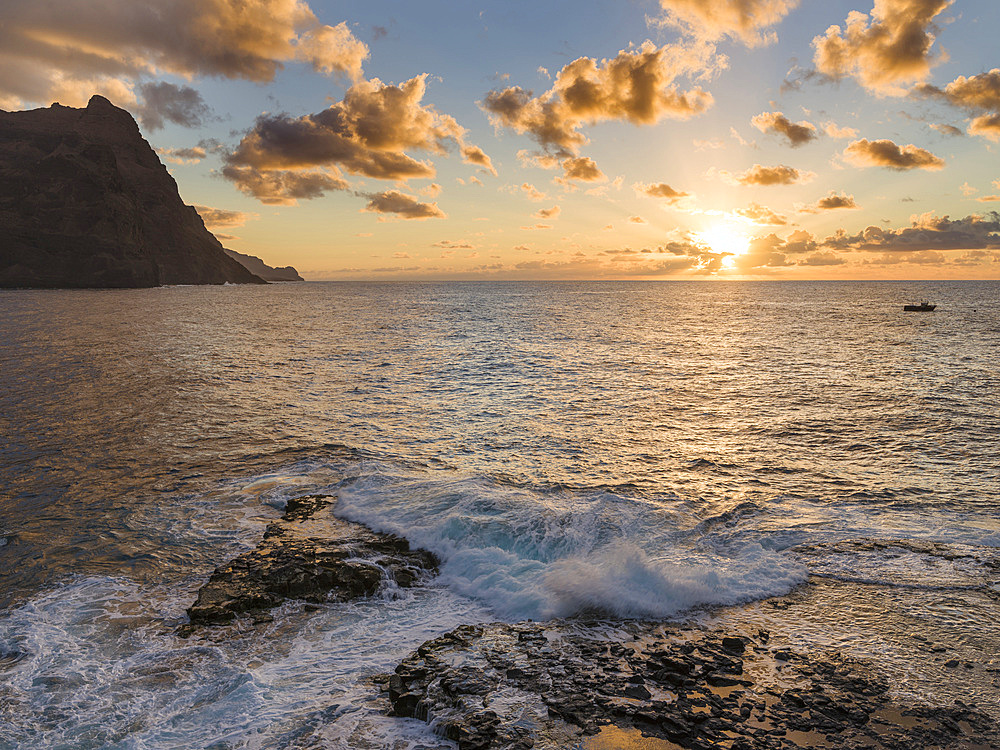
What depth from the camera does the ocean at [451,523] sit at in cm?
749

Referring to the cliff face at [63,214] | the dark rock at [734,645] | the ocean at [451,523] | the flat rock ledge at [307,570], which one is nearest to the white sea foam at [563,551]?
the ocean at [451,523]

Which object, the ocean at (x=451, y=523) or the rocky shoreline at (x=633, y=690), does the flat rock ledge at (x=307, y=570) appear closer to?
the rocky shoreline at (x=633, y=690)

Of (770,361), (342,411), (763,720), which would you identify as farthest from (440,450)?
(770,361)

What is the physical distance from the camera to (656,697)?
711cm

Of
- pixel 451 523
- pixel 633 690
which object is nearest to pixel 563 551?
pixel 451 523

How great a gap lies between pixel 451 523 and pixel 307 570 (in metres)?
3.59

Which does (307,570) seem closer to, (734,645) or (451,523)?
(451,523)

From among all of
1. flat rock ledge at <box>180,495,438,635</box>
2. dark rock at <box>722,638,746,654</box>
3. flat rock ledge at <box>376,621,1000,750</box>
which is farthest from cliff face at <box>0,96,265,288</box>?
dark rock at <box>722,638,746,654</box>

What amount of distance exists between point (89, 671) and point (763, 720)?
378 inches

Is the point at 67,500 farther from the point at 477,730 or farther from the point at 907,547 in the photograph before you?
the point at 907,547

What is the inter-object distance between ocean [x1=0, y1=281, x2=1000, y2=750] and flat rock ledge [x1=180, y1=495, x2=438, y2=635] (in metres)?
0.36

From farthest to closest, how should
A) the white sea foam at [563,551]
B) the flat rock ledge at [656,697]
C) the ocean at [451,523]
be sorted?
the white sea foam at [563,551]
the ocean at [451,523]
the flat rock ledge at [656,697]

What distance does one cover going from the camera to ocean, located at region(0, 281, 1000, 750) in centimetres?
749

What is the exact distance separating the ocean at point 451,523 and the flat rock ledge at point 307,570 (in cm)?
36
